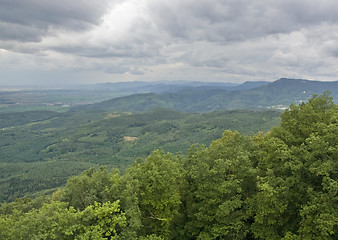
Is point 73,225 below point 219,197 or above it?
above

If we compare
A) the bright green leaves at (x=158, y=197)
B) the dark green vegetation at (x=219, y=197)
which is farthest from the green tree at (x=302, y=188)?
the bright green leaves at (x=158, y=197)

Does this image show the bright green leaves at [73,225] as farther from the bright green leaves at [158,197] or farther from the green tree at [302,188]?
the green tree at [302,188]

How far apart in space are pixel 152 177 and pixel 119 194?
438cm

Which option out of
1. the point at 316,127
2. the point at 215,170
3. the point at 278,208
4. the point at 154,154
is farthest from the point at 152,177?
the point at 316,127

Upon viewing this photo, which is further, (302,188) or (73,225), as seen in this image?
(302,188)

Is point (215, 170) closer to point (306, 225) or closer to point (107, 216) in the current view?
point (306, 225)

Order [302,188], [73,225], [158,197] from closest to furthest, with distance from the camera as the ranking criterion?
[73,225]
[302,188]
[158,197]

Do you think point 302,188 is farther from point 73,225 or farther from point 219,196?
point 73,225

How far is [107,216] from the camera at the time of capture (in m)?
24.2

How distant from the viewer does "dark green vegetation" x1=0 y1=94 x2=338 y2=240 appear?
23.2 m

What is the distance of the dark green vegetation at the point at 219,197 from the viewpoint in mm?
23200

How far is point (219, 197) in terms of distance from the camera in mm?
29750

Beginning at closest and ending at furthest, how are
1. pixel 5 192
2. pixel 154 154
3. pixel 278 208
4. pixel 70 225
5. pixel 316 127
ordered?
pixel 70 225, pixel 278 208, pixel 316 127, pixel 154 154, pixel 5 192

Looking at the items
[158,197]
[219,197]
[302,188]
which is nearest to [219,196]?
[219,197]
